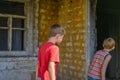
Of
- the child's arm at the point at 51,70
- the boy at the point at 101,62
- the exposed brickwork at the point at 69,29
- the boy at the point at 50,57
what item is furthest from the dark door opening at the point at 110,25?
the child's arm at the point at 51,70

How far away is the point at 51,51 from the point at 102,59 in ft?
3.05

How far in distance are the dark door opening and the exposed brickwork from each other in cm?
110

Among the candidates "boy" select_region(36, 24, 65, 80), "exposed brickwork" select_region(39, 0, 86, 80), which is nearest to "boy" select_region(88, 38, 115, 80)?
"boy" select_region(36, 24, 65, 80)

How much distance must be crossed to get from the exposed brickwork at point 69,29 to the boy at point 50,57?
7.61 feet

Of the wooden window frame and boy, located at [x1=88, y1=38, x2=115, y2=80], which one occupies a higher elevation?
the wooden window frame

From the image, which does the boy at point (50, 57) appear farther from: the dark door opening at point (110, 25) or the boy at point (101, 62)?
the dark door opening at point (110, 25)

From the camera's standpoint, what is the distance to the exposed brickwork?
5.75 metres

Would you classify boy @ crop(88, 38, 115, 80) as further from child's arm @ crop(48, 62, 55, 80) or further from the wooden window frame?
the wooden window frame

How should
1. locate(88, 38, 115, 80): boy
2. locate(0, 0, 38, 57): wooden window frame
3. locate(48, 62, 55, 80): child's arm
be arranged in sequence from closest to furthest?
locate(48, 62, 55, 80): child's arm → locate(88, 38, 115, 80): boy → locate(0, 0, 38, 57): wooden window frame

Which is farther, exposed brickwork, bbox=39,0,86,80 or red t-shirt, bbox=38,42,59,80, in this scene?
exposed brickwork, bbox=39,0,86,80

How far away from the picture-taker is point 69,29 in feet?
20.6

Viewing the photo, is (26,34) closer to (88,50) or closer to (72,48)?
(72,48)

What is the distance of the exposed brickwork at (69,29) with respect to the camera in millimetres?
5746

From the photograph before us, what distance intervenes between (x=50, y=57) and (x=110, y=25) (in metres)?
4.63
